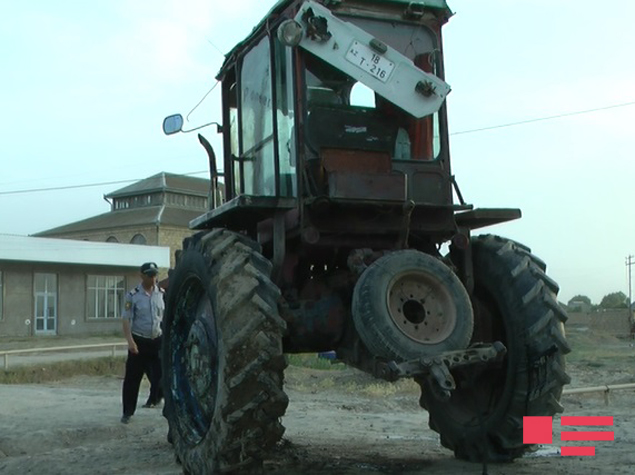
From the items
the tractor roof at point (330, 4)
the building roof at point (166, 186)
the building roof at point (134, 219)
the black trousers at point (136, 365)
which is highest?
the building roof at point (166, 186)

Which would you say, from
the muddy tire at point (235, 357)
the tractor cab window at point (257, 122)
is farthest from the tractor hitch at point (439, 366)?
the tractor cab window at point (257, 122)

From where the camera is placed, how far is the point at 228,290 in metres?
4.91

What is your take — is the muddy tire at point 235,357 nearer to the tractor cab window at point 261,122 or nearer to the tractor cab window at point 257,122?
the tractor cab window at point 261,122

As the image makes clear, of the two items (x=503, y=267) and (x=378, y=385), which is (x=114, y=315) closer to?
(x=378, y=385)

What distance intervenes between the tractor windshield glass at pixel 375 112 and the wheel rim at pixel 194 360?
145cm

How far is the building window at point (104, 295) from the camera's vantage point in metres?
39.4

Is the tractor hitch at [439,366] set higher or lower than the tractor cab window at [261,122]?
lower

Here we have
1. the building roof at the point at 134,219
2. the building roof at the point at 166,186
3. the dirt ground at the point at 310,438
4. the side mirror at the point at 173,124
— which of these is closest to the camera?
the dirt ground at the point at 310,438

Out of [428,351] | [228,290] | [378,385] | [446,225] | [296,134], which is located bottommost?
[378,385]

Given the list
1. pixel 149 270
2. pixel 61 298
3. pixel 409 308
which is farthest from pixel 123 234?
pixel 409 308

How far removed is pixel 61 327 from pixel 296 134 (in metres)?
34.1

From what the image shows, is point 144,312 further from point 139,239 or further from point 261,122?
point 139,239

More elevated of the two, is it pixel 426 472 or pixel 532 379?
pixel 532 379

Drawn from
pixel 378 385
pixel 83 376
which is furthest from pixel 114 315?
pixel 378 385
